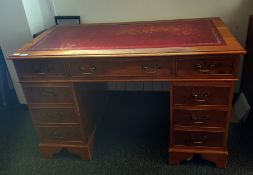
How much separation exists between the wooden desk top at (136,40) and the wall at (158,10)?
0.14m

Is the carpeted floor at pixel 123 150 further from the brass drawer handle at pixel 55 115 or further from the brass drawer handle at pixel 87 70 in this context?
the brass drawer handle at pixel 87 70

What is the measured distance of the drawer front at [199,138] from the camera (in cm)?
147

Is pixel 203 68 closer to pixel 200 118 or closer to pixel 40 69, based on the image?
pixel 200 118

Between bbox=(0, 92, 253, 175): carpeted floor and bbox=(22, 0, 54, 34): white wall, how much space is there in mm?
738

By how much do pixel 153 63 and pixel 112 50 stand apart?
221 mm

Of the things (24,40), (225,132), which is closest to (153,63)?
(225,132)

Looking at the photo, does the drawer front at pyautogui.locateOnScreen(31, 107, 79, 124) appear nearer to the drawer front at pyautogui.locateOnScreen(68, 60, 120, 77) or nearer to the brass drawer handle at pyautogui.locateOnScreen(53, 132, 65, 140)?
the brass drawer handle at pyautogui.locateOnScreen(53, 132, 65, 140)

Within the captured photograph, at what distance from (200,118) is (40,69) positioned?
0.89m

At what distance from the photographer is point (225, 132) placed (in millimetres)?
1438

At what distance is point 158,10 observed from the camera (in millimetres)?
1900

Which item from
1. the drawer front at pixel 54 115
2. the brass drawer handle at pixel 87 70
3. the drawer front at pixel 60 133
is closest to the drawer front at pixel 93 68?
the brass drawer handle at pixel 87 70

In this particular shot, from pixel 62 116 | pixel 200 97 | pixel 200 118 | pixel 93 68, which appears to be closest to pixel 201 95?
pixel 200 97

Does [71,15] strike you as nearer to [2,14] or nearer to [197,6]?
[2,14]

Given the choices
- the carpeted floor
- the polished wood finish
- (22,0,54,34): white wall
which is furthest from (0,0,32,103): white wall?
the polished wood finish
